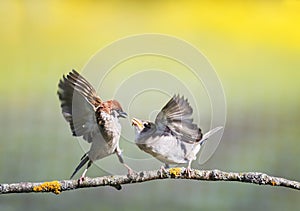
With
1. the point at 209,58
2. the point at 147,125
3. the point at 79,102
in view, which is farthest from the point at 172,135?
the point at 209,58

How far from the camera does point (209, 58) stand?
1501 mm

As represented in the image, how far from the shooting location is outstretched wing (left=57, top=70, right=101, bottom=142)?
0.83 meters

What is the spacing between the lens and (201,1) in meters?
1.58

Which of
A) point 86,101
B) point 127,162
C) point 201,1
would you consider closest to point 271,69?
point 201,1

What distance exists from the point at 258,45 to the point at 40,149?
2.53 ft

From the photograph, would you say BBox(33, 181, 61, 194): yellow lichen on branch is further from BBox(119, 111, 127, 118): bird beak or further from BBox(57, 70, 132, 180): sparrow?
BBox(119, 111, 127, 118): bird beak

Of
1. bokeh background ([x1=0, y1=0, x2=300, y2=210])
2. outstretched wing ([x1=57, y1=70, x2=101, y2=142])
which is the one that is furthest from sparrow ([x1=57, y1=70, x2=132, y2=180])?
bokeh background ([x1=0, y1=0, x2=300, y2=210])

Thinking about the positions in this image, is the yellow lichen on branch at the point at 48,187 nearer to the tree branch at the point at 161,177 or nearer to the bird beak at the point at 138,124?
the tree branch at the point at 161,177

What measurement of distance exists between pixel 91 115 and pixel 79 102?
0.03 metres

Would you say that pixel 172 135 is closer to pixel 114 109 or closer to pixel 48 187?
pixel 114 109

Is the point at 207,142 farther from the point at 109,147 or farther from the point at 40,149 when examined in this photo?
the point at 40,149

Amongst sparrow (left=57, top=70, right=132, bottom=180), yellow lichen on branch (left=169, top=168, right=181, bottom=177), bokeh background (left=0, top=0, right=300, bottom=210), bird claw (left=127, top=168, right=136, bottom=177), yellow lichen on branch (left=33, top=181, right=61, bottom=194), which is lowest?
yellow lichen on branch (left=33, top=181, right=61, bottom=194)

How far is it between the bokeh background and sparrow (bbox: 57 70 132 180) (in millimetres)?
586

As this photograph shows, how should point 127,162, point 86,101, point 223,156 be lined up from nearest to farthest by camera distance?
point 86,101, point 127,162, point 223,156
